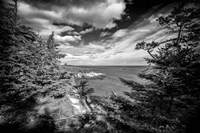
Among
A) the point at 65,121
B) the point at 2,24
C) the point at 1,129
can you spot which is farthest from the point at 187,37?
the point at 2,24

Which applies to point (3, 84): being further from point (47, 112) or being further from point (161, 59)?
point (161, 59)

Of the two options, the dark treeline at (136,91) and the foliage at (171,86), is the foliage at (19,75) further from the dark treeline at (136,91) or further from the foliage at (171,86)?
the foliage at (171,86)

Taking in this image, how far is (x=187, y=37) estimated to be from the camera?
17.4ft

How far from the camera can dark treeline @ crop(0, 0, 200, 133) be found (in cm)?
443

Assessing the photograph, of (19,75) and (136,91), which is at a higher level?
(19,75)

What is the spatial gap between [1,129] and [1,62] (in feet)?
15.7

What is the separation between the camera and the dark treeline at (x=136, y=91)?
443cm

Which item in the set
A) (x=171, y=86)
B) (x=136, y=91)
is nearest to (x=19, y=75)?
(x=136, y=91)

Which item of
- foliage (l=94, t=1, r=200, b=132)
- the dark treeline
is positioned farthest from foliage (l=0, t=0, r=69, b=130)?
foliage (l=94, t=1, r=200, b=132)

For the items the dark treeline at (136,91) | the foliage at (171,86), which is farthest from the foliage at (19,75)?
the foliage at (171,86)

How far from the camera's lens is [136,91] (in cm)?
636

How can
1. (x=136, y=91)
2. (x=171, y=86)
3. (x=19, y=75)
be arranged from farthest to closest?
(x=19, y=75) → (x=136, y=91) → (x=171, y=86)

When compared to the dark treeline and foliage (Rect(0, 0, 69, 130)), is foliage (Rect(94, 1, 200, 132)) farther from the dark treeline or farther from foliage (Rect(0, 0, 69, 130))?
foliage (Rect(0, 0, 69, 130))

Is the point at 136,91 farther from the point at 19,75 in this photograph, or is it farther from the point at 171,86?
the point at 19,75
